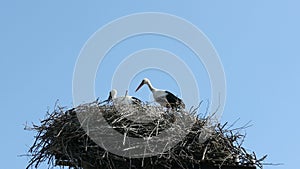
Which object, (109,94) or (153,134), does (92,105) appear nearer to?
(153,134)

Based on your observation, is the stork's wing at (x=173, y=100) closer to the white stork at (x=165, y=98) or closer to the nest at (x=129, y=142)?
the white stork at (x=165, y=98)

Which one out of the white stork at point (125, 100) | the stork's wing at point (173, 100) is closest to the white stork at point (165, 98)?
the stork's wing at point (173, 100)

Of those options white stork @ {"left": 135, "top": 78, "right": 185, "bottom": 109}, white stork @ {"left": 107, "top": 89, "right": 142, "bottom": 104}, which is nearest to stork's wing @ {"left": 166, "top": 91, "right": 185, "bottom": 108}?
white stork @ {"left": 135, "top": 78, "right": 185, "bottom": 109}

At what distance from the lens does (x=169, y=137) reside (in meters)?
4.84

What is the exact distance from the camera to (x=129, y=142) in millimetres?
4668

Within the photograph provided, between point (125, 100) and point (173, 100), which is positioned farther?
point (173, 100)

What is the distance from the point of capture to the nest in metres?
4.58

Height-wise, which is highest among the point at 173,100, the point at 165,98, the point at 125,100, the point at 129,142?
the point at 165,98

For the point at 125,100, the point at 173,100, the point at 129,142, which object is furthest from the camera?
the point at 173,100

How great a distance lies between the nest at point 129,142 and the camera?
4.58m

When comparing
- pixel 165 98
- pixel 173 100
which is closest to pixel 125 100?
pixel 173 100

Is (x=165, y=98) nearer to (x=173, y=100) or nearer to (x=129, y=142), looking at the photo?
(x=173, y=100)

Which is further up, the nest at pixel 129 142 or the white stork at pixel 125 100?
the white stork at pixel 125 100

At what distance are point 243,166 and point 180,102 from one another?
163cm
